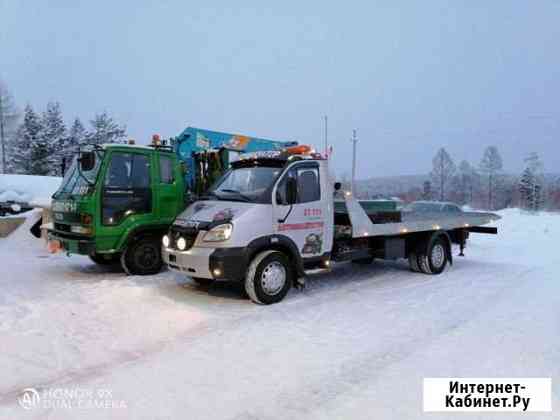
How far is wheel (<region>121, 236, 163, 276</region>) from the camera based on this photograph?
8.08m

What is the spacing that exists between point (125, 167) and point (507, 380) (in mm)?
6699

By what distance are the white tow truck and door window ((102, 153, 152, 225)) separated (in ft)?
4.11

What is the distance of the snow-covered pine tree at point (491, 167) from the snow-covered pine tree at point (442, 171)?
564cm

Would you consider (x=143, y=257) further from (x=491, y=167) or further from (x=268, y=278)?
(x=491, y=167)

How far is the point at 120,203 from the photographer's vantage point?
7.84 meters

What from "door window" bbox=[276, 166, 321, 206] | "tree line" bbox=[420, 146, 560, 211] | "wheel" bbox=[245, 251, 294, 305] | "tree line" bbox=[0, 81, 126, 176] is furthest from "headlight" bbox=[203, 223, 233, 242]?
"tree line" bbox=[420, 146, 560, 211]

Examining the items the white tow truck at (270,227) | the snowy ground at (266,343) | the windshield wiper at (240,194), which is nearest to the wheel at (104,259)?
the snowy ground at (266,343)

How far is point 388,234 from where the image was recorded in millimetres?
8344

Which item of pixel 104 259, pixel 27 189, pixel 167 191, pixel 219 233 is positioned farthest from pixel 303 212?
pixel 27 189

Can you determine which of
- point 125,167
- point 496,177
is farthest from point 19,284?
point 496,177

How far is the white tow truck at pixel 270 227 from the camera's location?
620 centimetres

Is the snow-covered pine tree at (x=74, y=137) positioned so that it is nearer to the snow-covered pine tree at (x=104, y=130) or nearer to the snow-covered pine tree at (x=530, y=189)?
the snow-covered pine tree at (x=104, y=130)

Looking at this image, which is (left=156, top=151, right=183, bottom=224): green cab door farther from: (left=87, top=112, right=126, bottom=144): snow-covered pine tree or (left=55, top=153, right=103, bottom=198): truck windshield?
(left=87, top=112, right=126, bottom=144): snow-covered pine tree

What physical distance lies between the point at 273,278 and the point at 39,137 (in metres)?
39.2
